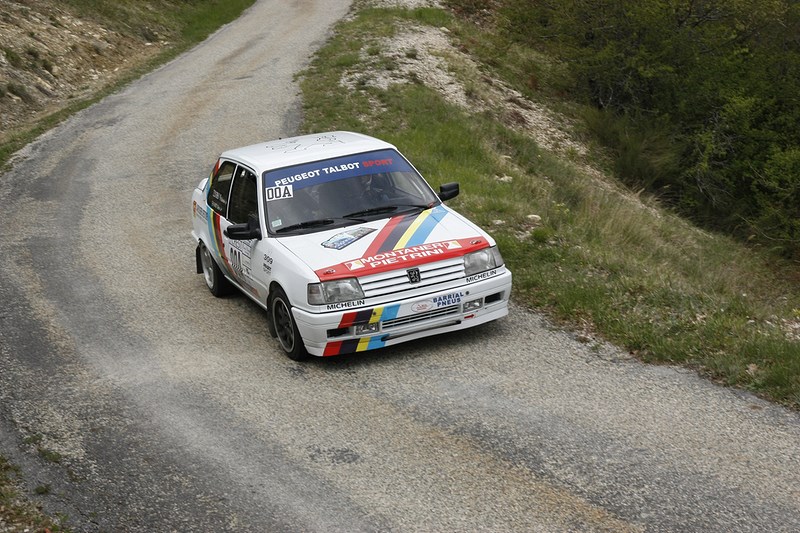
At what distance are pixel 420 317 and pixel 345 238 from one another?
1.03 meters

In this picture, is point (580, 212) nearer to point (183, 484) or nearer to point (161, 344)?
point (161, 344)

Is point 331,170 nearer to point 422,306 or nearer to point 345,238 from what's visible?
point 345,238

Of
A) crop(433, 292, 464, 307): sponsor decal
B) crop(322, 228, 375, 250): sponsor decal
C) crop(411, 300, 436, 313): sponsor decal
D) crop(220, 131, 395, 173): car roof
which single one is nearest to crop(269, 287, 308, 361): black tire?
crop(322, 228, 375, 250): sponsor decal

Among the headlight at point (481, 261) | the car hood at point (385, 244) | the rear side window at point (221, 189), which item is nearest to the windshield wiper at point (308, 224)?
the car hood at point (385, 244)

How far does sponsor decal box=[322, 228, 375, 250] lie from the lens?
8.32 meters

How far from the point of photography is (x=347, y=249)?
8.23 metres

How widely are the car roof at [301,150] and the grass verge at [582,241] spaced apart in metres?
2.21

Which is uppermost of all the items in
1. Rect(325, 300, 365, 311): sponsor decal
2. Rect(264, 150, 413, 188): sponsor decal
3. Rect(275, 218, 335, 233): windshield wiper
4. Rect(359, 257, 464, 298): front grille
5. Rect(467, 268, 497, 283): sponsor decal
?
Rect(264, 150, 413, 188): sponsor decal

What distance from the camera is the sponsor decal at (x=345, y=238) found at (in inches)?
328

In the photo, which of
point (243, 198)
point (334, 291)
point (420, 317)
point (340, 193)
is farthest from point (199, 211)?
point (420, 317)

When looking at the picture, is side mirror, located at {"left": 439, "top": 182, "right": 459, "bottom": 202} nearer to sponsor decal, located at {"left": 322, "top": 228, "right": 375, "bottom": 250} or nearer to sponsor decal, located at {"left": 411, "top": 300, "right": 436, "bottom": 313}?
sponsor decal, located at {"left": 322, "top": 228, "right": 375, "bottom": 250}

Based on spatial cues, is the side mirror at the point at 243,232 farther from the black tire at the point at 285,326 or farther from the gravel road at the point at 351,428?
the gravel road at the point at 351,428

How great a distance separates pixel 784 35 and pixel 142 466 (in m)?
23.8

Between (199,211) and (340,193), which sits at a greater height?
(340,193)
